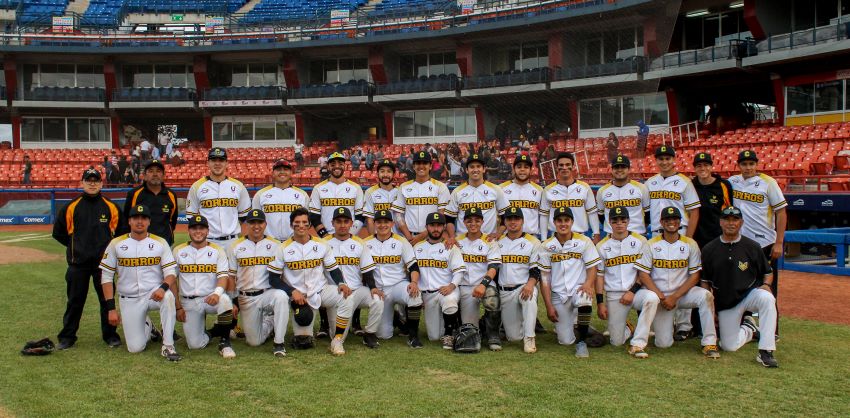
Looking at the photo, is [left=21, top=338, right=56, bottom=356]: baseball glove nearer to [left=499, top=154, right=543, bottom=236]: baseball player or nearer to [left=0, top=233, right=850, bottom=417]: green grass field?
[left=0, top=233, right=850, bottom=417]: green grass field

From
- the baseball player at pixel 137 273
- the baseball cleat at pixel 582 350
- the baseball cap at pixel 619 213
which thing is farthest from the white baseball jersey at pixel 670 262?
the baseball player at pixel 137 273

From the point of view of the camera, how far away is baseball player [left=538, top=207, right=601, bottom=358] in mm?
7082

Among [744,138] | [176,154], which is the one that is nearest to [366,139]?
[176,154]

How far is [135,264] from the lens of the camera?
6863 millimetres

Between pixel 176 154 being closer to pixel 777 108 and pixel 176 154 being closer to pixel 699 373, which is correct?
pixel 777 108

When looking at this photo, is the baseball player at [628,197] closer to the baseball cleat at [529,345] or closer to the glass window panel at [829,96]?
the baseball cleat at [529,345]

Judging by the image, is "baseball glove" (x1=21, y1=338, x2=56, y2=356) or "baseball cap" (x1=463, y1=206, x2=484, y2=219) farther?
"baseball cap" (x1=463, y1=206, x2=484, y2=219)

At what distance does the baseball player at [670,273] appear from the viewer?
6.82m

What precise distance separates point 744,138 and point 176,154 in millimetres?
23535

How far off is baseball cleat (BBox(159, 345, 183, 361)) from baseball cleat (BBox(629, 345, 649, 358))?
425 centimetres

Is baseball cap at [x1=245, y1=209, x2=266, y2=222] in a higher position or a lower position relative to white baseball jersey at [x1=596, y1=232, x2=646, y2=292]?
higher

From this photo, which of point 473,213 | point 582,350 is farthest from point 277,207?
point 582,350

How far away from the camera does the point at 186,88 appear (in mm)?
34938

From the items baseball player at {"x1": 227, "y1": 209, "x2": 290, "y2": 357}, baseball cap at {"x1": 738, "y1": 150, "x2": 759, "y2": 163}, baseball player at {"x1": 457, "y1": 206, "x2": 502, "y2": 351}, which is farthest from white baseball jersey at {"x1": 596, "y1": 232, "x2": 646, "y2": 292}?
baseball player at {"x1": 227, "y1": 209, "x2": 290, "y2": 357}
